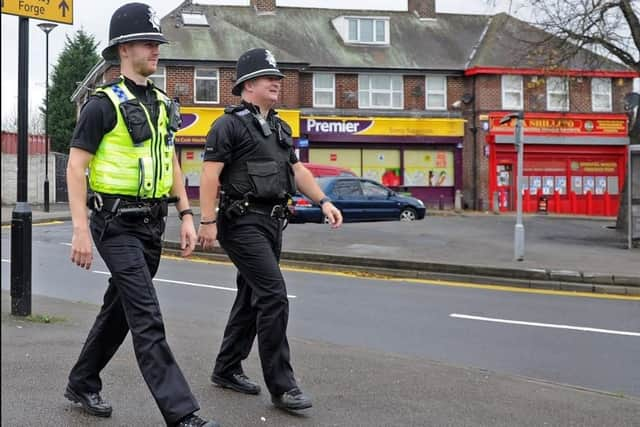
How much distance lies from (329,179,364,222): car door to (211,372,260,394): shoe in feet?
53.5

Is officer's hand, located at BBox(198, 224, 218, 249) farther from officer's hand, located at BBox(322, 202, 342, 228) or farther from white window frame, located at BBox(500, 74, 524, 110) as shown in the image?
white window frame, located at BBox(500, 74, 524, 110)

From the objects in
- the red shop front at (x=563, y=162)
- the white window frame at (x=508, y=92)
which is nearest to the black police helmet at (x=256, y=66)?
the red shop front at (x=563, y=162)

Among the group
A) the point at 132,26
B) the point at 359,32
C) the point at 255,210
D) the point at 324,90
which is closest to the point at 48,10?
the point at 132,26

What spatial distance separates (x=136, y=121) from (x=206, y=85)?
30475mm

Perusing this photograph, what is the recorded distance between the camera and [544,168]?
35.3 m

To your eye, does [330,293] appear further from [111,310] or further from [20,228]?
[111,310]

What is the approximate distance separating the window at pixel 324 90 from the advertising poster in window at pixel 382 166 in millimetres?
2787

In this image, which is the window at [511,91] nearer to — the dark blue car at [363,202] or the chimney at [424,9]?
the chimney at [424,9]

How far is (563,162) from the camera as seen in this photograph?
117 ft

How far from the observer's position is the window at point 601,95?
35.8 meters

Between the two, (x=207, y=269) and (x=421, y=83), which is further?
(x=421, y=83)

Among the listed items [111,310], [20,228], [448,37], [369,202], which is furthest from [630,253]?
[448,37]

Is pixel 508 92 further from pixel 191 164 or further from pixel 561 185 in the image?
pixel 191 164

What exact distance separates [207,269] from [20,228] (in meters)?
6.13
